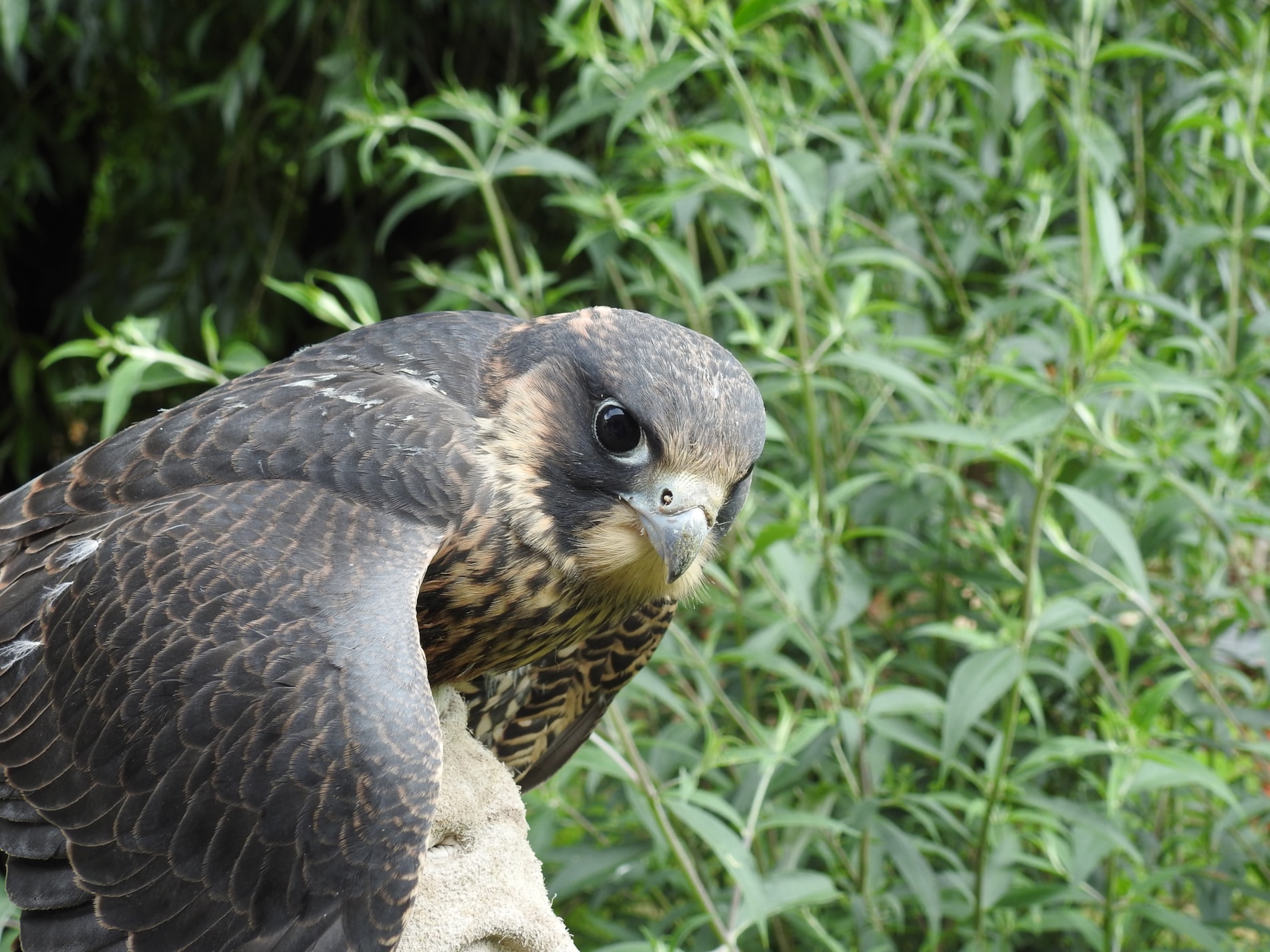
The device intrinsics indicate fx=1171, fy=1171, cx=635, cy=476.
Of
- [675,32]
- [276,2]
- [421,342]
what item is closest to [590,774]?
[421,342]

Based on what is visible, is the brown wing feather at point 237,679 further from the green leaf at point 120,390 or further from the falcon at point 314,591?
the green leaf at point 120,390

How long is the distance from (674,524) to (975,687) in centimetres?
90

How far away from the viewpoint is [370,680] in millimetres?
1548

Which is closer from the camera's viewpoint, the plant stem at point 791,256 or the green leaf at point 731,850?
the green leaf at point 731,850

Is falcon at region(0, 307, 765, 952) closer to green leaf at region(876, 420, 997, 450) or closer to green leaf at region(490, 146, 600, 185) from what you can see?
green leaf at region(876, 420, 997, 450)

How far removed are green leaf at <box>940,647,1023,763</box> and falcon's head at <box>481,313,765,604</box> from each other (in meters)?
0.70

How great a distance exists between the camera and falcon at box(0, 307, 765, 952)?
61.1 inches

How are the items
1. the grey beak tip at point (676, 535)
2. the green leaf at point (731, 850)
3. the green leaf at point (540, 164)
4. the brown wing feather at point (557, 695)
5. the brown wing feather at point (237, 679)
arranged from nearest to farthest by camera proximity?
the brown wing feather at point (237, 679) → the grey beak tip at point (676, 535) → the green leaf at point (731, 850) → the brown wing feather at point (557, 695) → the green leaf at point (540, 164)

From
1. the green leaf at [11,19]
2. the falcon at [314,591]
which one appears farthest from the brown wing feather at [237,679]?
the green leaf at [11,19]

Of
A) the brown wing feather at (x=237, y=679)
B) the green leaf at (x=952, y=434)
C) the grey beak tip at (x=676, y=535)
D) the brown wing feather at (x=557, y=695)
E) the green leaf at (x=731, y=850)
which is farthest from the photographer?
the green leaf at (x=952, y=434)

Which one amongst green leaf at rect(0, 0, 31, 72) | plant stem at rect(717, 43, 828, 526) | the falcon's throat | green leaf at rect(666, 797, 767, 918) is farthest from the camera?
green leaf at rect(0, 0, 31, 72)

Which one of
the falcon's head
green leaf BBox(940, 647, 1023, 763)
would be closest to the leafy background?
green leaf BBox(940, 647, 1023, 763)

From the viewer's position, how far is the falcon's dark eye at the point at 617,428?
66.8 inches

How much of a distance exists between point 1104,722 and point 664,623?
969mm
